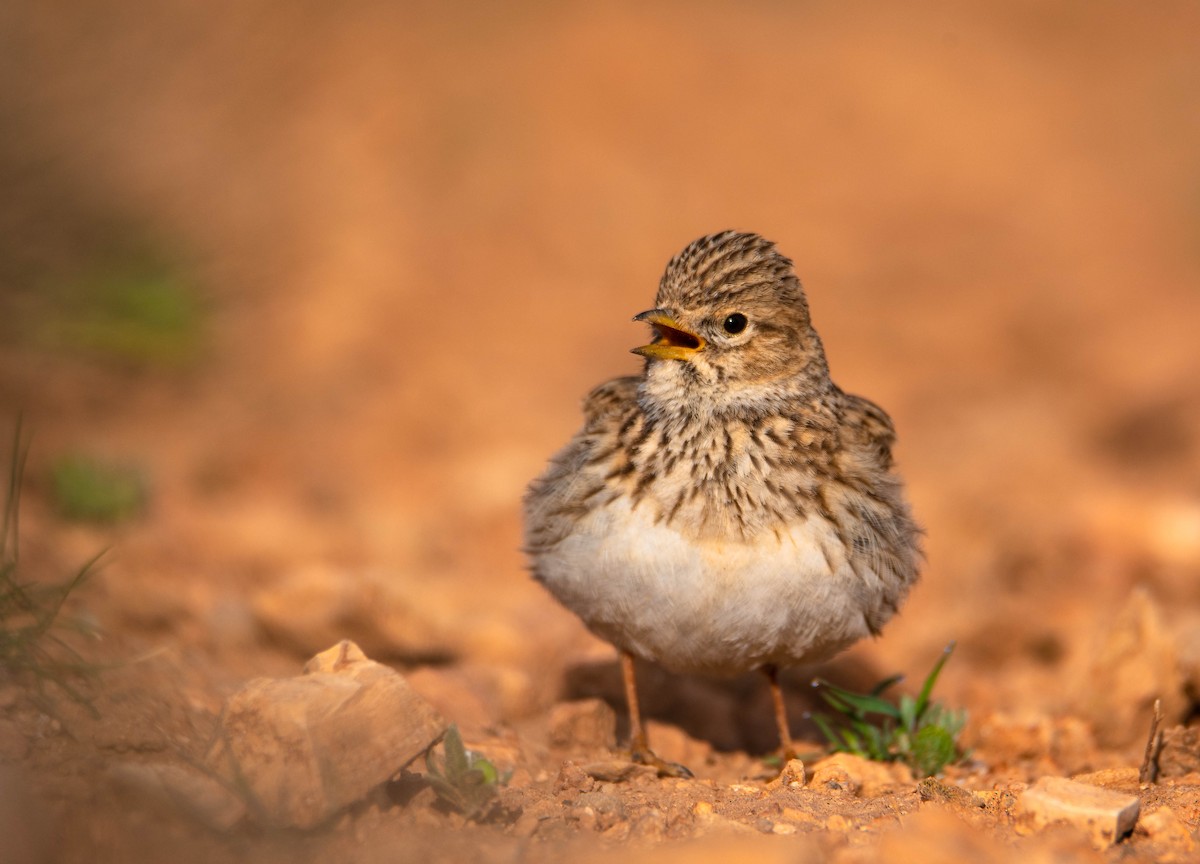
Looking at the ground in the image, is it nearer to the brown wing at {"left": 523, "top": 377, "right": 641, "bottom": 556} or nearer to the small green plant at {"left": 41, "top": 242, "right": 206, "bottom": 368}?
the small green plant at {"left": 41, "top": 242, "right": 206, "bottom": 368}

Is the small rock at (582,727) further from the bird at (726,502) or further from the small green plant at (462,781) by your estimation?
the small green plant at (462,781)

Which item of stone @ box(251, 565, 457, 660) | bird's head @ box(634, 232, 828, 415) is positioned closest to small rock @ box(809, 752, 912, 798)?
bird's head @ box(634, 232, 828, 415)

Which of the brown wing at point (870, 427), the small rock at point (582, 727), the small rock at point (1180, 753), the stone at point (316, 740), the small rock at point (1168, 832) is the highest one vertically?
the brown wing at point (870, 427)

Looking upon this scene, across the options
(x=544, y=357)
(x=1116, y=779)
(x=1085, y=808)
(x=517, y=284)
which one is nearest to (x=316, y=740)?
(x=1085, y=808)

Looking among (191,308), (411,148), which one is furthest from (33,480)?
(411,148)

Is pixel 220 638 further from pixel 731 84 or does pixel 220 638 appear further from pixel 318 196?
pixel 731 84

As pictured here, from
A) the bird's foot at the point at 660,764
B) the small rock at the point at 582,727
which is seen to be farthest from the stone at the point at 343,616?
the bird's foot at the point at 660,764
